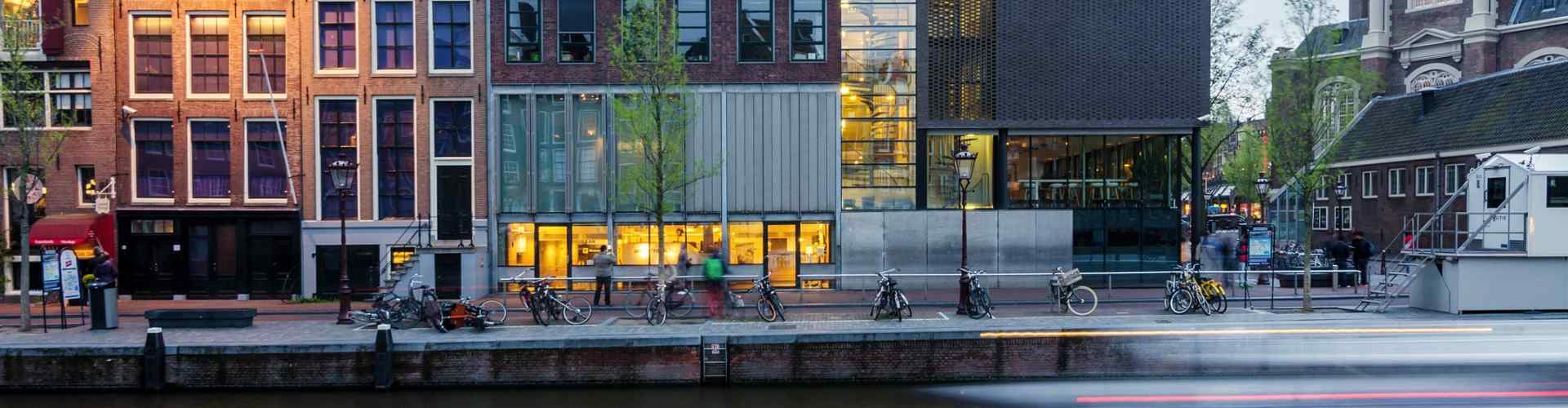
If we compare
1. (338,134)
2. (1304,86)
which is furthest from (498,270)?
(1304,86)

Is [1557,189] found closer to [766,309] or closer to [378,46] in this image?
[766,309]

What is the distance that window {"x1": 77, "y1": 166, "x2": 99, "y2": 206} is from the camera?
26.1 meters

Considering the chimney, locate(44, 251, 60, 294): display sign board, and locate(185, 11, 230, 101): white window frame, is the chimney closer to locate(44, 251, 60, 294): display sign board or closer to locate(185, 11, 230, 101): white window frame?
locate(185, 11, 230, 101): white window frame

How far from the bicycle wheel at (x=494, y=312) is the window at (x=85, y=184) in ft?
48.3

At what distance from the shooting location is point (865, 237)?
88.0 feet

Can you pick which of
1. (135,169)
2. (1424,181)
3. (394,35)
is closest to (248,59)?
(394,35)

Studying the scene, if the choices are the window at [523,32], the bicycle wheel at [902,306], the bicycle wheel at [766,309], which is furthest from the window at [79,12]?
the bicycle wheel at [902,306]

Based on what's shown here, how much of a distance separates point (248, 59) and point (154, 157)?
3882mm

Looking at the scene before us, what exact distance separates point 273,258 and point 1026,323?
20.9m

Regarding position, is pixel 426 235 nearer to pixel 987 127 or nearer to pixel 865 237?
pixel 865 237

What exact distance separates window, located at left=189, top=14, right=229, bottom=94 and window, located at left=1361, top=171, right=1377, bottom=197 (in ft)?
161

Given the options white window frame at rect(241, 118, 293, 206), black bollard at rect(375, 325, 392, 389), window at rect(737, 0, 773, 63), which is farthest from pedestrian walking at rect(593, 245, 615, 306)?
white window frame at rect(241, 118, 293, 206)

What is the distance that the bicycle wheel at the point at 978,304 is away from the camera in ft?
65.3

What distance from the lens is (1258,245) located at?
29938 millimetres
